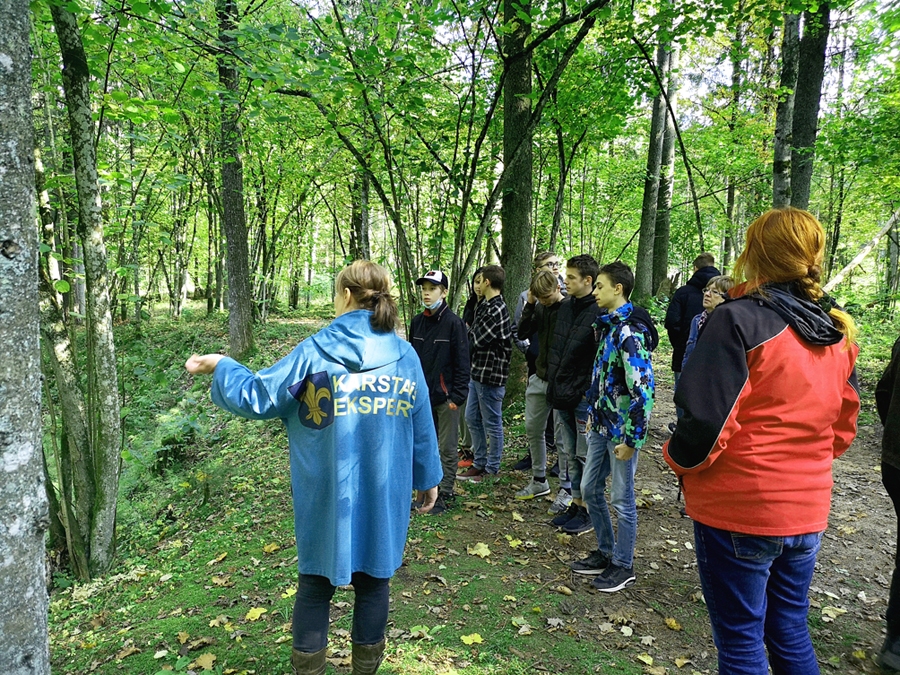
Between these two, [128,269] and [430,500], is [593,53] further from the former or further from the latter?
[430,500]

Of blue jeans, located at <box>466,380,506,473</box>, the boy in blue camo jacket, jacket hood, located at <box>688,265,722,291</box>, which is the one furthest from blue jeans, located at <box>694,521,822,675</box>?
jacket hood, located at <box>688,265,722,291</box>

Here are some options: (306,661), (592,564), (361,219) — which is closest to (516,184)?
(592,564)

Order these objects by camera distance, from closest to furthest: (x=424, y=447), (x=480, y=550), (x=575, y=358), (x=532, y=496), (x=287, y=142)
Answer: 1. (x=424, y=447)
2. (x=575, y=358)
3. (x=480, y=550)
4. (x=532, y=496)
5. (x=287, y=142)

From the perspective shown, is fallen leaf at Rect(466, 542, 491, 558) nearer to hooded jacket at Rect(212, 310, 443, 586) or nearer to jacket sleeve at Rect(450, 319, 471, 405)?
jacket sleeve at Rect(450, 319, 471, 405)

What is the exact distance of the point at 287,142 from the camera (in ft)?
39.0

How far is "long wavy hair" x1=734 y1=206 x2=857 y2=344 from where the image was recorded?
2020mm

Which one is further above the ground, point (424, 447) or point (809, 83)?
point (809, 83)

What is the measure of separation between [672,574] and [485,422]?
2.27 metres

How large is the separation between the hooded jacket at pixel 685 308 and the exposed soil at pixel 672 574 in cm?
157

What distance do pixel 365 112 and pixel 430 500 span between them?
4.36 m

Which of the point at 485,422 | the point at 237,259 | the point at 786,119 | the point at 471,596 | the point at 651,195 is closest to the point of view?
the point at 471,596

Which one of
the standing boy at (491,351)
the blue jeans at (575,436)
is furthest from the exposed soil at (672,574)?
the standing boy at (491,351)

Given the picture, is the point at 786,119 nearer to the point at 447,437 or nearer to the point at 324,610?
the point at 447,437

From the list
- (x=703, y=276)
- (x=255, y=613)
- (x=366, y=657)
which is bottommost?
(x=255, y=613)
